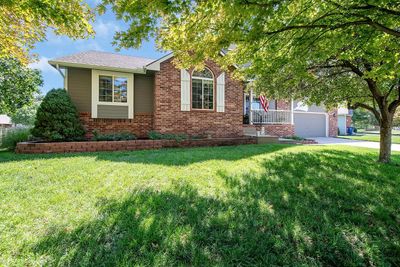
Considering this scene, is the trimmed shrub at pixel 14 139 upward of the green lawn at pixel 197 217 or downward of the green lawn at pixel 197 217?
upward

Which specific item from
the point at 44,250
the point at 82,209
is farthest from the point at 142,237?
the point at 82,209

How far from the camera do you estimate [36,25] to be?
680cm

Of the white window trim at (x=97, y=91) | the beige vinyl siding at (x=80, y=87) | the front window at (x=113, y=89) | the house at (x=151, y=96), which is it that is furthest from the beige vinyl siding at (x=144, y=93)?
the beige vinyl siding at (x=80, y=87)

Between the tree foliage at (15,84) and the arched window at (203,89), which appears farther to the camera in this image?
the tree foliage at (15,84)

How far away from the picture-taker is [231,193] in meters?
3.74

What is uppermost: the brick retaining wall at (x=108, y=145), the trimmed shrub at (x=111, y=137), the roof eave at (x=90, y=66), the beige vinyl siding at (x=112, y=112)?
the roof eave at (x=90, y=66)

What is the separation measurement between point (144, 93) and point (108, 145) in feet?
12.7

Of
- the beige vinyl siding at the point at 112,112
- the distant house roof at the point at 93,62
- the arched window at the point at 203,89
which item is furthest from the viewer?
the arched window at the point at 203,89

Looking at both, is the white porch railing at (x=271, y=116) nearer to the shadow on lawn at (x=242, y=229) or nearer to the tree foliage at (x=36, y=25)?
the shadow on lawn at (x=242, y=229)

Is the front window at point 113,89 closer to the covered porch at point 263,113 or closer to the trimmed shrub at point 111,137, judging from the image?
the trimmed shrub at point 111,137

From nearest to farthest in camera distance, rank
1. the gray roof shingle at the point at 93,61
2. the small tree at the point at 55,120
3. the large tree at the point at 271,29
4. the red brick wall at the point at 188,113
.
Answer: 1. the large tree at the point at 271,29
2. the small tree at the point at 55,120
3. the gray roof shingle at the point at 93,61
4. the red brick wall at the point at 188,113

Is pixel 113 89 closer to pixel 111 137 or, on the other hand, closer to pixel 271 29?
pixel 111 137

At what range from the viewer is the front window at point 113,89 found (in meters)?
10.4

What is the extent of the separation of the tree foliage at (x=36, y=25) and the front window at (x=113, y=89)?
2960 millimetres
